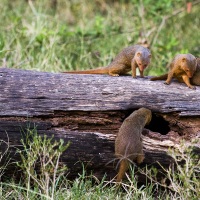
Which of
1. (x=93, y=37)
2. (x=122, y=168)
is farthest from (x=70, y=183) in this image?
(x=93, y=37)

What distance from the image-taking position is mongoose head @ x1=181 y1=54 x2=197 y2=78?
153 inches

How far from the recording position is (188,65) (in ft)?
12.9

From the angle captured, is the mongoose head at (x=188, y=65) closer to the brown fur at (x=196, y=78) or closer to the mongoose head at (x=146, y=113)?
the brown fur at (x=196, y=78)

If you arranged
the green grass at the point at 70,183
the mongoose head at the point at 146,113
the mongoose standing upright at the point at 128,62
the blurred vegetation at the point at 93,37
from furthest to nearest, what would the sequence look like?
the blurred vegetation at the point at 93,37 < the mongoose standing upright at the point at 128,62 < the mongoose head at the point at 146,113 < the green grass at the point at 70,183

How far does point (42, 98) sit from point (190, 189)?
3.66 ft

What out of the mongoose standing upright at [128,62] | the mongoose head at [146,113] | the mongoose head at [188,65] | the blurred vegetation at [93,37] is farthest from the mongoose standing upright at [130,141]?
the blurred vegetation at [93,37]

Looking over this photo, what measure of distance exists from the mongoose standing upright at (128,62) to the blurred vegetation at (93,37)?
108cm

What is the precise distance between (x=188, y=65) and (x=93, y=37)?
2177mm

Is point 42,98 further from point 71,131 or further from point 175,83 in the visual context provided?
point 175,83

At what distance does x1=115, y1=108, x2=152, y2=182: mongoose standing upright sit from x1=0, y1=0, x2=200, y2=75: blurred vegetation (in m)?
1.80

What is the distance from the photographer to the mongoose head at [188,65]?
3.90m

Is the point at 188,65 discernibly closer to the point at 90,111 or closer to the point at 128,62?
the point at 128,62

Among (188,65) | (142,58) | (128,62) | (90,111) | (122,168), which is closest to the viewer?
(122,168)

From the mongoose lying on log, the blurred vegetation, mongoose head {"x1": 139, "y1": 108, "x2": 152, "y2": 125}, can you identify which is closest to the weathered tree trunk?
mongoose head {"x1": 139, "y1": 108, "x2": 152, "y2": 125}
